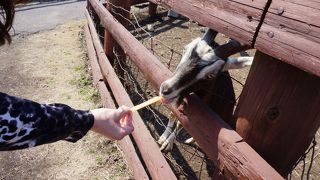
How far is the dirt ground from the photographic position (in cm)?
386

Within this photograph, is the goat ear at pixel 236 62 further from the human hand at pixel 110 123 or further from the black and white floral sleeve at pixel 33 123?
the black and white floral sleeve at pixel 33 123

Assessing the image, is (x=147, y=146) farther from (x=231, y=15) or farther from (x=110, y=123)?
(x=231, y=15)

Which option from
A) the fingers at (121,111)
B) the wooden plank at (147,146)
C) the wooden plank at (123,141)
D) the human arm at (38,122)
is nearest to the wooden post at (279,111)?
the fingers at (121,111)

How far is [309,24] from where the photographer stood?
1.40 meters

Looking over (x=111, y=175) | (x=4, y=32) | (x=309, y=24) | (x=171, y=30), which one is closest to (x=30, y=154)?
(x=111, y=175)

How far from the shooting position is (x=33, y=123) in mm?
1438

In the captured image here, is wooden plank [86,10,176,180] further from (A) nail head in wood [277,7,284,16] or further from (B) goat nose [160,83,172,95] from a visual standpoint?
(A) nail head in wood [277,7,284,16]

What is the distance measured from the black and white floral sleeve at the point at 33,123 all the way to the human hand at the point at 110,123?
3.2 inches

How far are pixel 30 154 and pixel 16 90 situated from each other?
5.92 feet

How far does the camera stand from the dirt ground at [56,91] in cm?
386

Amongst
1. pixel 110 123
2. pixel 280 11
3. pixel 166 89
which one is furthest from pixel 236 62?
pixel 110 123

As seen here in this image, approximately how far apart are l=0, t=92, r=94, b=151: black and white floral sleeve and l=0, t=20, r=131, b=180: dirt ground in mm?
2298

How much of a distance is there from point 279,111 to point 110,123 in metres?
0.81

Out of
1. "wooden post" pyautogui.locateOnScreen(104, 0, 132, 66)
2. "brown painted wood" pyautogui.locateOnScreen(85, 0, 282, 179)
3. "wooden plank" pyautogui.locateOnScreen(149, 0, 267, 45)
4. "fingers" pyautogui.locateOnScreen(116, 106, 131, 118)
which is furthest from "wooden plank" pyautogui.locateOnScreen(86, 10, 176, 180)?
"wooden plank" pyautogui.locateOnScreen(149, 0, 267, 45)
